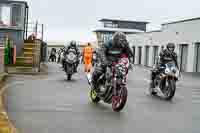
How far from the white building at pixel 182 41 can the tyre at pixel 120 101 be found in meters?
32.4

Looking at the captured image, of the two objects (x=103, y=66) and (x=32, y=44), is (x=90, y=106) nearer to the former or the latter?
(x=103, y=66)

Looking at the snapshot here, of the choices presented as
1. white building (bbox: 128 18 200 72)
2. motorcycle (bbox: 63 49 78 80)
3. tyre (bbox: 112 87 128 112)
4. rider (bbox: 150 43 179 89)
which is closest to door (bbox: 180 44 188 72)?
white building (bbox: 128 18 200 72)

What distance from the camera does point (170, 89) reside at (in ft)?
40.8

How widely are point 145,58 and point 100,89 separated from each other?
48.8m

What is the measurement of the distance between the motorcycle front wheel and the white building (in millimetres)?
28930

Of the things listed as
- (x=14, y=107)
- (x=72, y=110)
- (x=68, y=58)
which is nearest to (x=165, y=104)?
(x=72, y=110)

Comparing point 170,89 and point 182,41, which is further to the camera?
point 182,41

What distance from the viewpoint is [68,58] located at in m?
18.9

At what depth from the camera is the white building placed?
41531 mm

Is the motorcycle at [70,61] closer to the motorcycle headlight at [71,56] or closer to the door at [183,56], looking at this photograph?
the motorcycle headlight at [71,56]

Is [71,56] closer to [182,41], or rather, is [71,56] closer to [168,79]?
[168,79]

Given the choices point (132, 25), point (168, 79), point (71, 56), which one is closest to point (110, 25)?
point (132, 25)

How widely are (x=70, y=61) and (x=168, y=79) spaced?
6.80 meters

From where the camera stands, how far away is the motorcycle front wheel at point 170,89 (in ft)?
40.5
